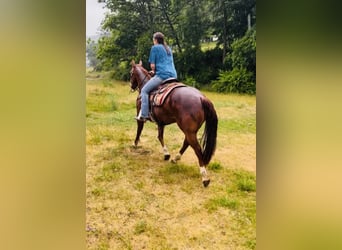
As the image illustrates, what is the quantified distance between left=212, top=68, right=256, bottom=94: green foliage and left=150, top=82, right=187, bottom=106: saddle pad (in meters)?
0.21

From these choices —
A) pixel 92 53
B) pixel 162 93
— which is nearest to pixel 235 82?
pixel 162 93

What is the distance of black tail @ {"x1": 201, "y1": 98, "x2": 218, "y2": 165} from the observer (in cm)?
195

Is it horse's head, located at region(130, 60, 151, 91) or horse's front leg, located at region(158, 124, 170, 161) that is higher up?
horse's head, located at region(130, 60, 151, 91)

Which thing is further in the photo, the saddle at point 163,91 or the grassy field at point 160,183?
the saddle at point 163,91

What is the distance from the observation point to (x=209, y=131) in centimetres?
196

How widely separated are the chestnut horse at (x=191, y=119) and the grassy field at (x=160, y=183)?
32 mm

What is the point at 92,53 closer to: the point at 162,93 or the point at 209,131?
the point at 162,93

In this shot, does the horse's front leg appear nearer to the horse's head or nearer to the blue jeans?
the blue jeans

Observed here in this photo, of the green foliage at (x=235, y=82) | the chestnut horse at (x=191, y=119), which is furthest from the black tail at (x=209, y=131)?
the green foliage at (x=235, y=82)

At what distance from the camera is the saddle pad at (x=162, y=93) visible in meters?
1.97

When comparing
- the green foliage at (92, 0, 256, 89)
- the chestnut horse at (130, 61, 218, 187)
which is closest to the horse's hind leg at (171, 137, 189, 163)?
the chestnut horse at (130, 61, 218, 187)

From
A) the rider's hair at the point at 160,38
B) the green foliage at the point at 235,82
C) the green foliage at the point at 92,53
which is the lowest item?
the green foliage at the point at 235,82

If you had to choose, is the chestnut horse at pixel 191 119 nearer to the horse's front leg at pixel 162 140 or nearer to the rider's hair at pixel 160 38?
the horse's front leg at pixel 162 140
